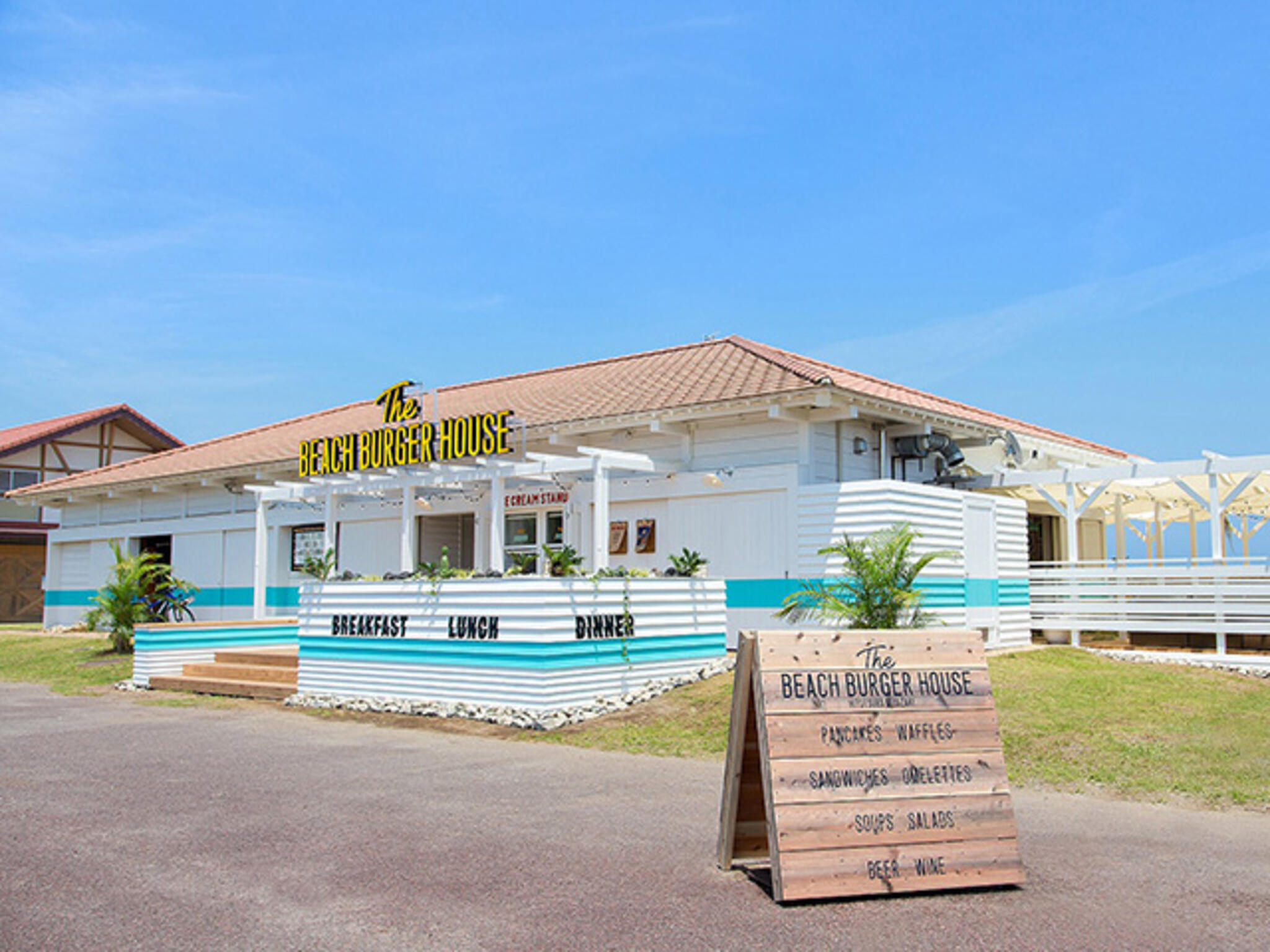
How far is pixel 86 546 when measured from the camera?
28.2 metres

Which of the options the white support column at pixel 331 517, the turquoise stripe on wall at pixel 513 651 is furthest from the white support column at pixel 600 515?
the white support column at pixel 331 517

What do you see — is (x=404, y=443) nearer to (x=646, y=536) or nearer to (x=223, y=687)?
(x=646, y=536)

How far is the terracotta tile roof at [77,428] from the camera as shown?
3678cm

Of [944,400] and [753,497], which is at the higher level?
[944,400]

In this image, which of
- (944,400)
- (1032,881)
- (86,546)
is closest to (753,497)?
(944,400)

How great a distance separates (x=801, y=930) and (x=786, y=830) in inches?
24.5

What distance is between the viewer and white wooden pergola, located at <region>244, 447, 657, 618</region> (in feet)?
46.9

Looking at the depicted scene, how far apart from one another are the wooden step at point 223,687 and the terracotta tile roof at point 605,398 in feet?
18.0

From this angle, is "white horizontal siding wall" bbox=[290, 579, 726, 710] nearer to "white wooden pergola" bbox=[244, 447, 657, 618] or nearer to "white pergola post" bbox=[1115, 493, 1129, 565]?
"white wooden pergola" bbox=[244, 447, 657, 618]

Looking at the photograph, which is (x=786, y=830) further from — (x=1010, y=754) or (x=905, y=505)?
(x=905, y=505)

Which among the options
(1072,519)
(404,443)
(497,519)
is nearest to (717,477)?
(497,519)

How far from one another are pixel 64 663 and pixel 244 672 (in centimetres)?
665

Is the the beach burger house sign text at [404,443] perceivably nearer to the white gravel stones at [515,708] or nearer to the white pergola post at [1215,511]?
the white gravel stones at [515,708]

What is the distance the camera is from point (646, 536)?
17.0m
